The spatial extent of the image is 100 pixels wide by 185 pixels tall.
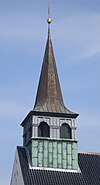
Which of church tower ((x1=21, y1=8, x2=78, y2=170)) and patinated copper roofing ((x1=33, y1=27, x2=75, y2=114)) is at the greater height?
patinated copper roofing ((x1=33, y1=27, x2=75, y2=114))

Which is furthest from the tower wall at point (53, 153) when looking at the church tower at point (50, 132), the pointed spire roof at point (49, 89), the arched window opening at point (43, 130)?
the pointed spire roof at point (49, 89)

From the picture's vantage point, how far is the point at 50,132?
147 ft

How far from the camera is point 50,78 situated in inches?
1887

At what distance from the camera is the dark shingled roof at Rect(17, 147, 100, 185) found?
42.1 meters

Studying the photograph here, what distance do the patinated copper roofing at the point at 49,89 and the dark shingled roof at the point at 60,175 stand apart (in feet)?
14.2

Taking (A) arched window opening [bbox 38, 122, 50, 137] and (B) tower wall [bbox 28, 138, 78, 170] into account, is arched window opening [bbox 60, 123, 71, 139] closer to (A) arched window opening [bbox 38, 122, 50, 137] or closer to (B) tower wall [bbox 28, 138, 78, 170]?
(B) tower wall [bbox 28, 138, 78, 170]

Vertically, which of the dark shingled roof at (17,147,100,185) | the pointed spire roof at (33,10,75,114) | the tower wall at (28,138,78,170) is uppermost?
the pointed spire roof at (33,10,75,114)

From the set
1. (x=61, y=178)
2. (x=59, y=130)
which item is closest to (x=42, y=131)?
(x=59, y=130)

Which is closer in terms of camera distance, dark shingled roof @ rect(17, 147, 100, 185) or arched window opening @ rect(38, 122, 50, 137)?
dark shingled roof @ rect(17, 147, 100, 185)

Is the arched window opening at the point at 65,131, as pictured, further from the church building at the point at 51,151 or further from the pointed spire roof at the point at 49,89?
the pointed spire roof at the point at 49,89

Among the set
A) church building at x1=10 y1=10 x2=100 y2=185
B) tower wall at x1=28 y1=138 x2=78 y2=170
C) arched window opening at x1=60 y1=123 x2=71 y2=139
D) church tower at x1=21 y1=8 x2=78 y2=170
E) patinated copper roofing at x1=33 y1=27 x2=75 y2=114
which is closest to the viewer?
church building at x1=10 y1=10 x2=100 y2=185

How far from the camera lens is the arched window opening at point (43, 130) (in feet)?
147

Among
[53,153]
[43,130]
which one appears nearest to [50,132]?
[43,130]

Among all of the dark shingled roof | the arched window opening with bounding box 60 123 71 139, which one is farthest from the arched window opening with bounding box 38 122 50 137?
the dark shingled roof
